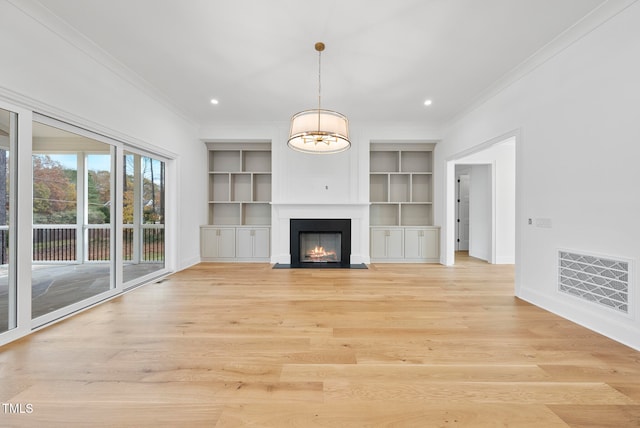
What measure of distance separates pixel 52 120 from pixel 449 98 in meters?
4.99

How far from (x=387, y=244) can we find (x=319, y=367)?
159 inches

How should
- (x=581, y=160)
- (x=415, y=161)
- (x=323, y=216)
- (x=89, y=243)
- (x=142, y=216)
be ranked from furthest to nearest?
1. (x=415, y=161)
2. (x=323, y=216)
3. (x=142, y=216)
4. (x=89, y=243)
5. (x=581, y=160)

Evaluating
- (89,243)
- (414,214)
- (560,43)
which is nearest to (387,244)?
(414,214)

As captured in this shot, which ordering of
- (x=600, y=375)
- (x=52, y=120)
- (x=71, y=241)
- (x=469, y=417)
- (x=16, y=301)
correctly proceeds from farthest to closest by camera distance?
(x=71, y=241) → (x=52, y=120) → (x=16, y=301) → (x=600, y=375) → (x=469, y=417)

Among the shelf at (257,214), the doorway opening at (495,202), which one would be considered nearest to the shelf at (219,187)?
the shelf at (257,214)

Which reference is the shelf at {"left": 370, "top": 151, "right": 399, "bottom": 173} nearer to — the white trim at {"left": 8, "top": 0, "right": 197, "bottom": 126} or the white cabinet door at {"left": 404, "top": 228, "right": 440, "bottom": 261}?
the white cabinet door at {"left": 404, "top": 228, "right": 440, "bottom": 261}

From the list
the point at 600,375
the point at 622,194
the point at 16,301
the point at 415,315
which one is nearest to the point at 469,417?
the point at 600,375

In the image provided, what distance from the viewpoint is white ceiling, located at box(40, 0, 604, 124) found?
221 centimetres

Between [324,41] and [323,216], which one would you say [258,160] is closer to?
[323,216]

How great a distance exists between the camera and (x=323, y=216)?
5273 mm

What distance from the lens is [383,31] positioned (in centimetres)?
248

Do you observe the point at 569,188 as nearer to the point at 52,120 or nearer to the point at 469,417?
the point at 469,417

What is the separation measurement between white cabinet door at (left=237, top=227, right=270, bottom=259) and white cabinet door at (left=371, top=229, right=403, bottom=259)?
2.31 meters

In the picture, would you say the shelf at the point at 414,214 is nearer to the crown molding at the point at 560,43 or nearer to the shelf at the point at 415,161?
the shelf at the point at 415,161
